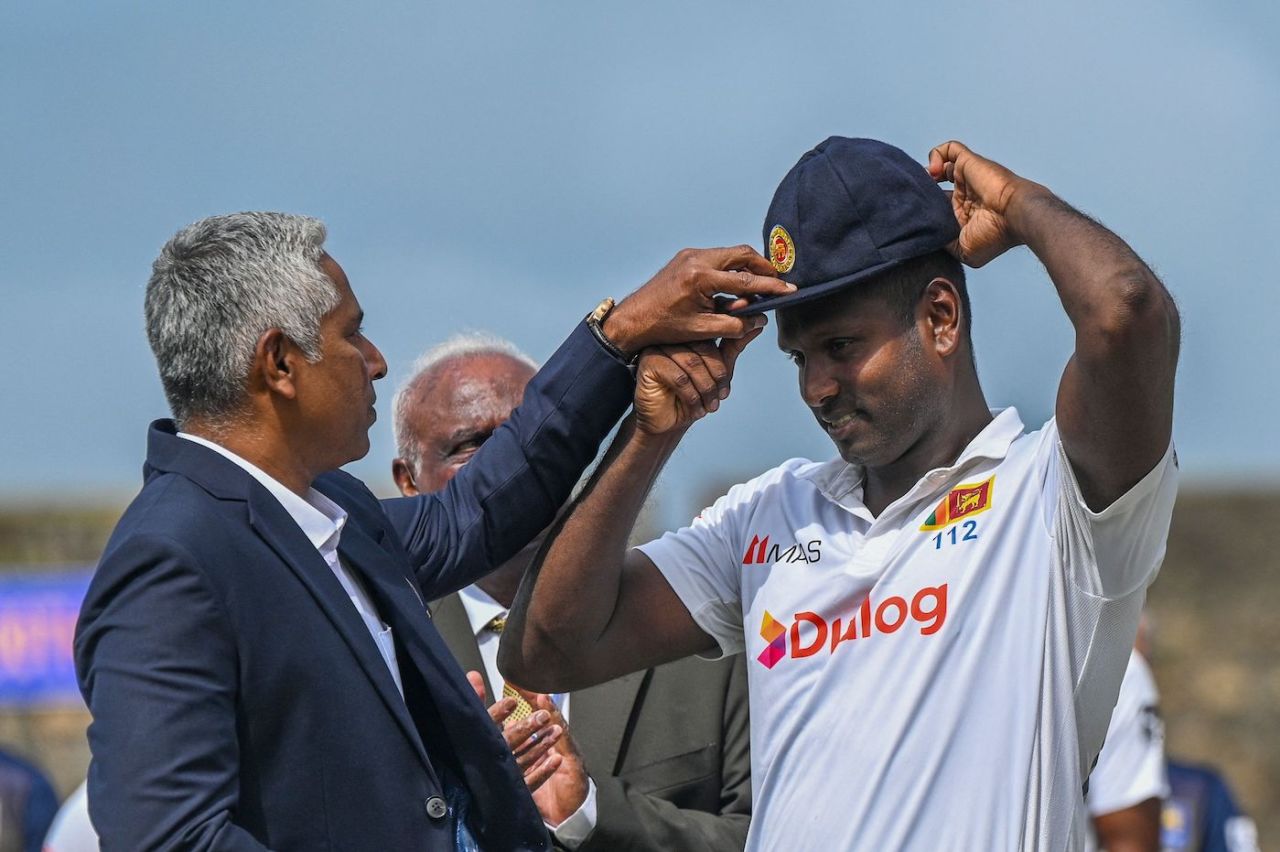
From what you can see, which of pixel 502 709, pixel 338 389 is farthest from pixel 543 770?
pixel 338 389

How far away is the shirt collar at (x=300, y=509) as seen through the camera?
3.40 metres

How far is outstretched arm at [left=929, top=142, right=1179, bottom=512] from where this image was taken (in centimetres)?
319

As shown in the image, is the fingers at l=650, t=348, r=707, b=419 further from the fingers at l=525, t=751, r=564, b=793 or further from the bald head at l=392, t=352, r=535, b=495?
the bald head at l=392, t=352, r=535, b=495

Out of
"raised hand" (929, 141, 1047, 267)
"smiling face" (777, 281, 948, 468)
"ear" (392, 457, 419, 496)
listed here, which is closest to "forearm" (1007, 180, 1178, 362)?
"raised hand" (929, 141, 1047, 267)

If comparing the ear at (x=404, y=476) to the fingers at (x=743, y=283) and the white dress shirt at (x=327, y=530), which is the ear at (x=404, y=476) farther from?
the fingers at (x=743, y=283)

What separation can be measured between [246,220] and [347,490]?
0.68 metres

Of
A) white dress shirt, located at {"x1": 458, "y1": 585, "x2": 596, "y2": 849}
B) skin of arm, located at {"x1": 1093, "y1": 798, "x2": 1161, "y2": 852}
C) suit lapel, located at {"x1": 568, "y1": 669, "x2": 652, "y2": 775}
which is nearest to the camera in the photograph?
suit lapel, located at {"x1": 568, "y1": 669, "x2": 652, "y2": 775}

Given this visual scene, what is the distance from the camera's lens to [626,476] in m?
3.83

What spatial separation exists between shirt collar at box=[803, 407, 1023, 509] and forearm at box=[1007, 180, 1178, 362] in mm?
395

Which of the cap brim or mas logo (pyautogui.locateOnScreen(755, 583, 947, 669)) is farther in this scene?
the cap brim

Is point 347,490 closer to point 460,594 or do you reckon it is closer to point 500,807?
point 500,807

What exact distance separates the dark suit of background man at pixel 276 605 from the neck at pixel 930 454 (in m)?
0.41

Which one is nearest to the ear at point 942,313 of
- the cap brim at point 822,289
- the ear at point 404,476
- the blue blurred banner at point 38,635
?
the cap brim at point 822,289

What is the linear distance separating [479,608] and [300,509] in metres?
1.51
